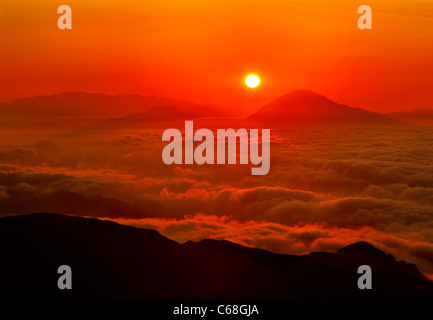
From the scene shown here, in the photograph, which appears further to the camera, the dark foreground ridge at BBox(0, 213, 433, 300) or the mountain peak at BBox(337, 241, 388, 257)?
the mountain peak at BBox(337, 241, 388, 257)

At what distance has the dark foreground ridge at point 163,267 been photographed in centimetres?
1438

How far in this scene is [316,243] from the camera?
1619 cm

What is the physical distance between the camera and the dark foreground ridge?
14.4 m

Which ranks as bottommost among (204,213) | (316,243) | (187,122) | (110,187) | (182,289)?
(182,289)

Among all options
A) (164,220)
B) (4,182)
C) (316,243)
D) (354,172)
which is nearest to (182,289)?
(164,220)

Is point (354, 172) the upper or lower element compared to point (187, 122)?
lower

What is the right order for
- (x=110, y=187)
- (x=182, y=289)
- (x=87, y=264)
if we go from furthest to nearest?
1. (x=110, y=187)
2. (x=87, y=264)
3. (x=182, y=289)

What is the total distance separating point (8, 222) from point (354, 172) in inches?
707

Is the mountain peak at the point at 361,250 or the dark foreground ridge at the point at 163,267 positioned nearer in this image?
the dark foreground ridge at the point at 163,267

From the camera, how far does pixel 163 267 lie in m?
16.5

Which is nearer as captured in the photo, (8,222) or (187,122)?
(8,222)

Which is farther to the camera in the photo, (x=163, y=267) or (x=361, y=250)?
(x=361, y=250)
